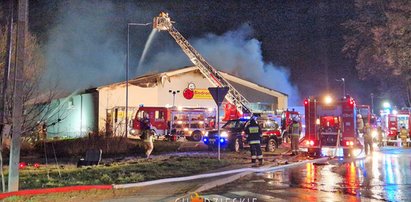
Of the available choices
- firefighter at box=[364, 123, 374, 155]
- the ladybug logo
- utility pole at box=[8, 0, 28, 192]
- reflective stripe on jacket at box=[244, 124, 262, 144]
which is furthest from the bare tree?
utility pole at box=[8, 0, 28, 192]

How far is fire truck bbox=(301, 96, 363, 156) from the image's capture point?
683 inches

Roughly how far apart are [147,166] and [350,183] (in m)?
5.56

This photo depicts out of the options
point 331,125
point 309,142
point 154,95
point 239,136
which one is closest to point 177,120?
point 154,95

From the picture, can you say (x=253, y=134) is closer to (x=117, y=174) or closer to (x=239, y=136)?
(x=239, y=136)

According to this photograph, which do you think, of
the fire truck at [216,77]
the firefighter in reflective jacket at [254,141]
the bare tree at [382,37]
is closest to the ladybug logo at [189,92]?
the fire truck at [216,77]

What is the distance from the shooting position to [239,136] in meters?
19.8

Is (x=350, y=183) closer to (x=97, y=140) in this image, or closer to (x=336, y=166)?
(x=336, y=166)

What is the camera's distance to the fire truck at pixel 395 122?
96.3ft

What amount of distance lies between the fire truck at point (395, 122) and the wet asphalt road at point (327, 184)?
1586cm

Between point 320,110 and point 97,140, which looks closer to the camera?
point 320,110

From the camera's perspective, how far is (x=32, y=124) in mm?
13852

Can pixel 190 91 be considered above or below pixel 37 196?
above

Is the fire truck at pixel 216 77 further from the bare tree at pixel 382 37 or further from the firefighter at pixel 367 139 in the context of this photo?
the firefighter at pixel 367 139

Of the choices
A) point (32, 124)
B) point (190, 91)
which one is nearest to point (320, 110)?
point (32, 124)
